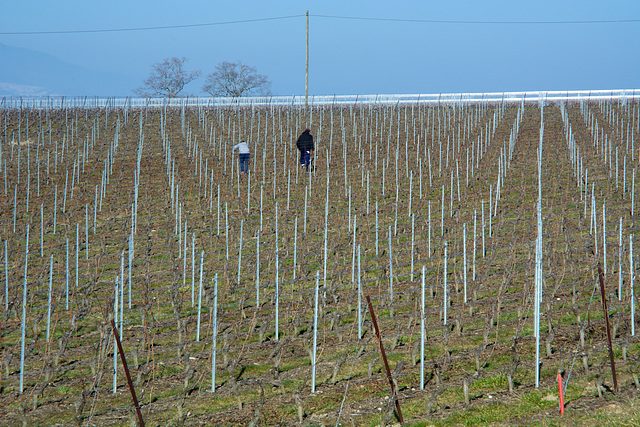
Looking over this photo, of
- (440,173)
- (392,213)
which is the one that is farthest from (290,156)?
(392,213)

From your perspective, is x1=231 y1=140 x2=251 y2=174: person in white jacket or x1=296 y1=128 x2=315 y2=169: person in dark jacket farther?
x1=231 y1=140 x2=251 y2=174: person in white jacket

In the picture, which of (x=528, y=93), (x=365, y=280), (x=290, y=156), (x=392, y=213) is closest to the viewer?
(x=365, y=280)

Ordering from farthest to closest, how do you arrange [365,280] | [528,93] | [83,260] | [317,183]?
1. [528,93]
2. [317,183]
3. [83,260]
4. [365,280]

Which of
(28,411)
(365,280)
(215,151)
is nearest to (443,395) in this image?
(365,280)

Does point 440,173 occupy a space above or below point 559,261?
above

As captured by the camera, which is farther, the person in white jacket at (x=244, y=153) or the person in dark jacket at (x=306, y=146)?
the person in white jacket at (x=244, y=153)

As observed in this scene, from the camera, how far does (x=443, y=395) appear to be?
466 cm

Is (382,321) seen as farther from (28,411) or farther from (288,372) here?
(28,411)

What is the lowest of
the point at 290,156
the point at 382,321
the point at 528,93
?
the point at 382,321

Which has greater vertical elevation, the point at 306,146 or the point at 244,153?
the point at 306,146

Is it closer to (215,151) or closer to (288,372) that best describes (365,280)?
(288,372)

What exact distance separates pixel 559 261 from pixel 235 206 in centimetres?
550

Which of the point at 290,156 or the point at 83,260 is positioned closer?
the point at 83,260

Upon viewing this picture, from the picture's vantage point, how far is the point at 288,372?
5.18 meters
